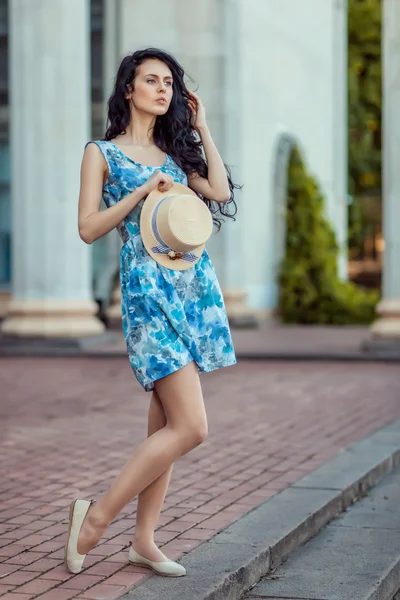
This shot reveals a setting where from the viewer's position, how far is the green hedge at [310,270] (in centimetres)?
2086

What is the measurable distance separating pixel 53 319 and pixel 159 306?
10.8m

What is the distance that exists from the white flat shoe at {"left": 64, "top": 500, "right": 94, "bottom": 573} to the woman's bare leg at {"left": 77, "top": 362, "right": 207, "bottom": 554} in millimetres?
98

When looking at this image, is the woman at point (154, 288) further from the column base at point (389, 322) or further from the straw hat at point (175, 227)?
the column base at point (389, 322)

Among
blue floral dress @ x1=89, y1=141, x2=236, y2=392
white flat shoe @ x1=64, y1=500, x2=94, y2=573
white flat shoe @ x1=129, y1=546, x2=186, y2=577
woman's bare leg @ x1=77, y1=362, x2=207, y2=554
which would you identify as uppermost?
blue floral dress @ x1=89, y1=141, x2=236, y2=392

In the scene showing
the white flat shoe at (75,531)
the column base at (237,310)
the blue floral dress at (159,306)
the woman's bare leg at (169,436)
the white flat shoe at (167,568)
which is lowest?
the column base at (237,310)

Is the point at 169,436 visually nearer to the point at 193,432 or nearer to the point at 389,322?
the point at 193,432

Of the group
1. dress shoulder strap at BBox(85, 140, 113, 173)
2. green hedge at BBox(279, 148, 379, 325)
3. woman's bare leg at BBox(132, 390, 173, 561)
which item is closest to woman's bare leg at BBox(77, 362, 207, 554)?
woman's bare leg at BBox(132, 390, 173, 561)

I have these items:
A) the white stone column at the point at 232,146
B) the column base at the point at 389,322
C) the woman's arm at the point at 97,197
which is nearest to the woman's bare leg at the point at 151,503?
the woman's arm at the point at 97,197

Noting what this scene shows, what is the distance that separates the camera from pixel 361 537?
198 inches

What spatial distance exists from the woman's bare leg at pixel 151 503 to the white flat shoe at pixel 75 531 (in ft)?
0.63

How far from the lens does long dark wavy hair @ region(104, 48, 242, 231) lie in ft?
13.5

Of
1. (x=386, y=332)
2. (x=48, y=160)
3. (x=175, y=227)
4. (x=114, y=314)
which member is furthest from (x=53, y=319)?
(x=175, y=227)

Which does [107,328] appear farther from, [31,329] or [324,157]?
[324,157]

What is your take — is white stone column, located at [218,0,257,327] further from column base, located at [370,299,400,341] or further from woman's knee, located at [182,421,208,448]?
woman's knee, located at [182,421,208,448]
